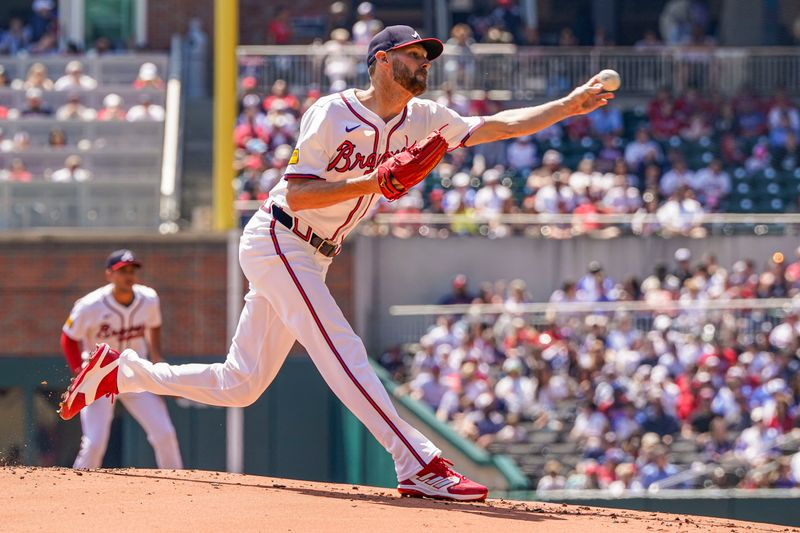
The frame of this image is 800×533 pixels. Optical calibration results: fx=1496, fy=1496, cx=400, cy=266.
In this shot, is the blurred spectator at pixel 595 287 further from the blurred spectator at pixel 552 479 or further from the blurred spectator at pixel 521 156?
the blurred spectator at pixel 552 479

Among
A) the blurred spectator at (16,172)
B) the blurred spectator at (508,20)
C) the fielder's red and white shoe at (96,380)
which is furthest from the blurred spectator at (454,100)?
the fielder's red and white shoe at (96,380)

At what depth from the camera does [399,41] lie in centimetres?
646

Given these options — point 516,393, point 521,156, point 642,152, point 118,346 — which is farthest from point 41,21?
point 118,346

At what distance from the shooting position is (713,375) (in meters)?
15.3

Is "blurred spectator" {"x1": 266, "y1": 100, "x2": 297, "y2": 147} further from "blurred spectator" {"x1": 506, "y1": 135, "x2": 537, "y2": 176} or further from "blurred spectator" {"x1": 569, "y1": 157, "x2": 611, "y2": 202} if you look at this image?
"blurred spectator" {"x1": 569, "y1": 157, "x2": 611, "y2": 202}

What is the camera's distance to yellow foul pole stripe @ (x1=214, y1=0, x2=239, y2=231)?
17156 millimetres

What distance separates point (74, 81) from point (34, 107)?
102 centimetres

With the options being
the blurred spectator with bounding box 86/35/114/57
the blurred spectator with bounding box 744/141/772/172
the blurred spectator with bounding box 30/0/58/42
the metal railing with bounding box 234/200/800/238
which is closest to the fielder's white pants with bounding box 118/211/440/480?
the metal railing with bounding box 234/200/800/238

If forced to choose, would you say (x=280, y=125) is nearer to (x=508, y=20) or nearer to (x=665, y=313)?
(x=508, y=20)

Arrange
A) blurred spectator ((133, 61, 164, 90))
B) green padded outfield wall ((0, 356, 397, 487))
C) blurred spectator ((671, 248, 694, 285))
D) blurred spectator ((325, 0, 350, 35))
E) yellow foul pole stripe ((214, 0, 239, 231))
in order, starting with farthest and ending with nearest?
blurred spectator ((325, 0, 350, 35)) → blurred spectator ((133, 61, 164, 90)) → blurred spectator ((671, 248, 694, 285)) → yellow foul pole stripe ((214, 0, 239, 231)) → green padded outfield wall ((0, 356, 397, 487))

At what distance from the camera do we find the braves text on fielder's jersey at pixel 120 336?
9289 mm

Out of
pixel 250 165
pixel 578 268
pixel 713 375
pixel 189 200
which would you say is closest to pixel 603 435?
pixel 713 375

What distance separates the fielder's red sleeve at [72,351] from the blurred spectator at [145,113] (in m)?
10.3

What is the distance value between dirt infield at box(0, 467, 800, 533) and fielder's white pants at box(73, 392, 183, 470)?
2198 mm
